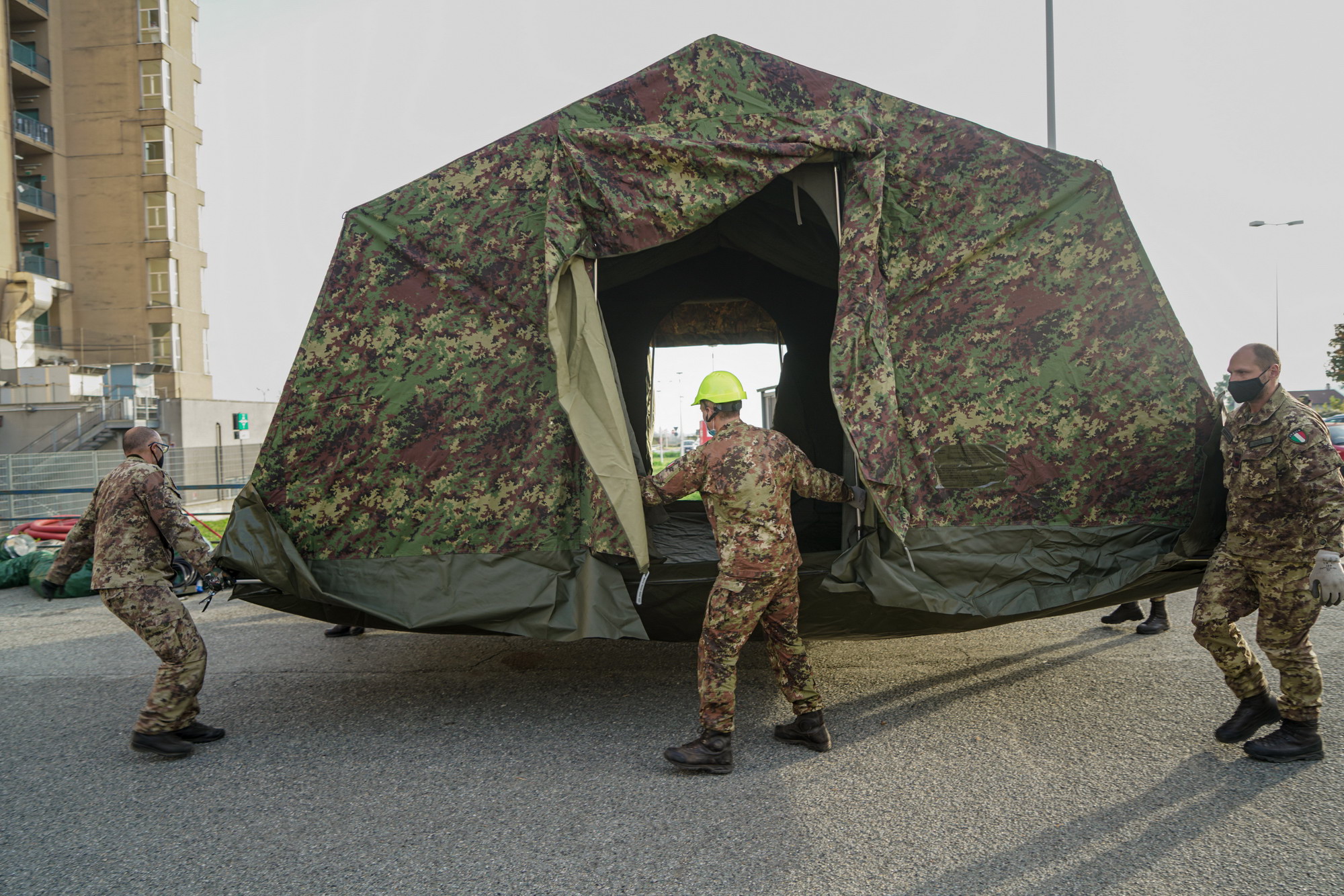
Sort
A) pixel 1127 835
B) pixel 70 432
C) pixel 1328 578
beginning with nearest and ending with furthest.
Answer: pixel 1127 835
pixel 1328 578
pixel 70 432

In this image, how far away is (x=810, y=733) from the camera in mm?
3830

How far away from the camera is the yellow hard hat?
3828 millimetres

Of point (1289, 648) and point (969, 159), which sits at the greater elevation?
point (969, 159)

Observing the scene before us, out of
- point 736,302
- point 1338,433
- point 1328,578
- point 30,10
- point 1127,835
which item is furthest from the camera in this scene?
point 30,10

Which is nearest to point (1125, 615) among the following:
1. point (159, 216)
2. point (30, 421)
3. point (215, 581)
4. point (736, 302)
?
point (736, 302)

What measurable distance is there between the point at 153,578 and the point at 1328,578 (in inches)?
210

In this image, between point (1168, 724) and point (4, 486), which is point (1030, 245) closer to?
point (1168, 724)

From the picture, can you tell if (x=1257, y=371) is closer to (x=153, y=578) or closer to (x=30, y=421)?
(x=153, y=578)

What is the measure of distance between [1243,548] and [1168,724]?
0.94 meters

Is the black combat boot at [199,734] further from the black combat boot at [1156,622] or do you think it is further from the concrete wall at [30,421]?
the concrete wall at [30,421]

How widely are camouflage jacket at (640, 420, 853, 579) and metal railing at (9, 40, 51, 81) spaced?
30.0 meters

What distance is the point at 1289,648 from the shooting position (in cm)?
361

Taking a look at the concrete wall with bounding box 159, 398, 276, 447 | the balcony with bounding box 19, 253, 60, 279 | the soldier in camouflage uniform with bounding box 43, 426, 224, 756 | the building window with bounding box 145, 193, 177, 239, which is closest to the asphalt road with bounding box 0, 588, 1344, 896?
the soldier in camouflage uniform with bounding box 43, 426, 224, 756

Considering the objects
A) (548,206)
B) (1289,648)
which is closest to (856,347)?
(548,206)
